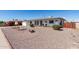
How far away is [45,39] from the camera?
328 cm

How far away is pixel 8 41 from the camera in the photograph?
328cm

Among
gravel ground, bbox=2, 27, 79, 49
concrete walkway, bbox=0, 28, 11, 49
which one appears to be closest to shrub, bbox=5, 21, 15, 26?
gravel ground, bbox=2, 27, 79, 49

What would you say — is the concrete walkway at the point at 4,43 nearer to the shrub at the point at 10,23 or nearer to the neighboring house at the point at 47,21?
the shrub at the point at 10,23

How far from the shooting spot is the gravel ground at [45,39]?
10.7 ft

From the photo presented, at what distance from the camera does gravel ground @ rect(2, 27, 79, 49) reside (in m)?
3.27

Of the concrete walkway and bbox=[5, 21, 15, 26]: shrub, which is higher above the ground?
bbox=[5, 21, 15, 26]: shrub

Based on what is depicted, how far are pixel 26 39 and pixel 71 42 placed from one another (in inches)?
24.3

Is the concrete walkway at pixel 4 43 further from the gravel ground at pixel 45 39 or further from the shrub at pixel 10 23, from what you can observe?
the shrub at pixel 10 23

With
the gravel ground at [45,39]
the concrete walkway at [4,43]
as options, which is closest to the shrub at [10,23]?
the gravel ground at [45,39]

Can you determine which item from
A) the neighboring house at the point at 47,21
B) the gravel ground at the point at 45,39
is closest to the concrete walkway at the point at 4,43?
the gravel ground at the point at 45,39

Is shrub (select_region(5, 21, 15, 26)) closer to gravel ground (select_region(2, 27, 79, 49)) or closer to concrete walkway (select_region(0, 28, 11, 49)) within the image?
gravel ground (select_region(2, 27, 79, 49))

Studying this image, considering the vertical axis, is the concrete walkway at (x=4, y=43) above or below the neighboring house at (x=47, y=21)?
below
